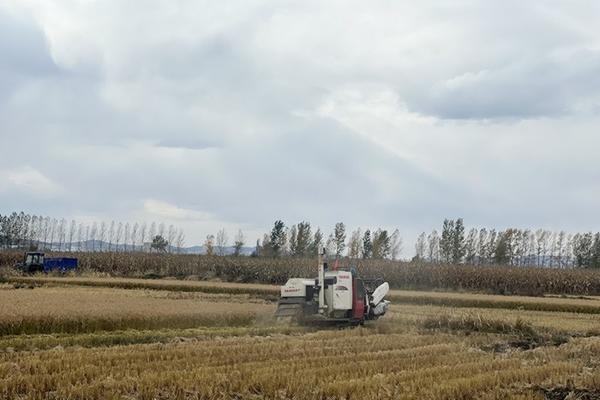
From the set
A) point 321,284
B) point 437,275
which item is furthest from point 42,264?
point 321,284

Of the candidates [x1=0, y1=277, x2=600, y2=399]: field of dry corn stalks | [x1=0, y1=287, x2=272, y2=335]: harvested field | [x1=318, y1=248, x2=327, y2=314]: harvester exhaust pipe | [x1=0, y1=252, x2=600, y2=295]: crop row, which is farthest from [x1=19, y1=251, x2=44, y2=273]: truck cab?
[x1=318, y1=248, x2=327, y2=314]: harvester exhaust pipe

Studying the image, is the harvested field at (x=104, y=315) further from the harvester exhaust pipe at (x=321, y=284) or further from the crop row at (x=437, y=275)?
the crop row at (x=437, y=275)

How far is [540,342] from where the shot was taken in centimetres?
2283

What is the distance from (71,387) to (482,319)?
18.4 m

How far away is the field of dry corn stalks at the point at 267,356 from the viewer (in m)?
12.1

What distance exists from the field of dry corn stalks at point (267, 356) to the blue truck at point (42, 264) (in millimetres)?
33725

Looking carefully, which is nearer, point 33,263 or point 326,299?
point 326,299

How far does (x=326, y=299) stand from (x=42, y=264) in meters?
43.4

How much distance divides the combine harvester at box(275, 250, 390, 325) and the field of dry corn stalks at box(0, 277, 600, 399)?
860 millimetres

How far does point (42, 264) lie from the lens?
60.8 m

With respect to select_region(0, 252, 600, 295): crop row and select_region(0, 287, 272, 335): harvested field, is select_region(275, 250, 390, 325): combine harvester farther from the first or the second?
select_region(0, 252, 600, 295): crop row

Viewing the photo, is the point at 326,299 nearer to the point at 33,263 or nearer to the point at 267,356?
the point at 267,356

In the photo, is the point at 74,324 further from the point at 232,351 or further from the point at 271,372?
the point at 271,372

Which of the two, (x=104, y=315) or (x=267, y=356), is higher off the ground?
(x=104, y=315)
